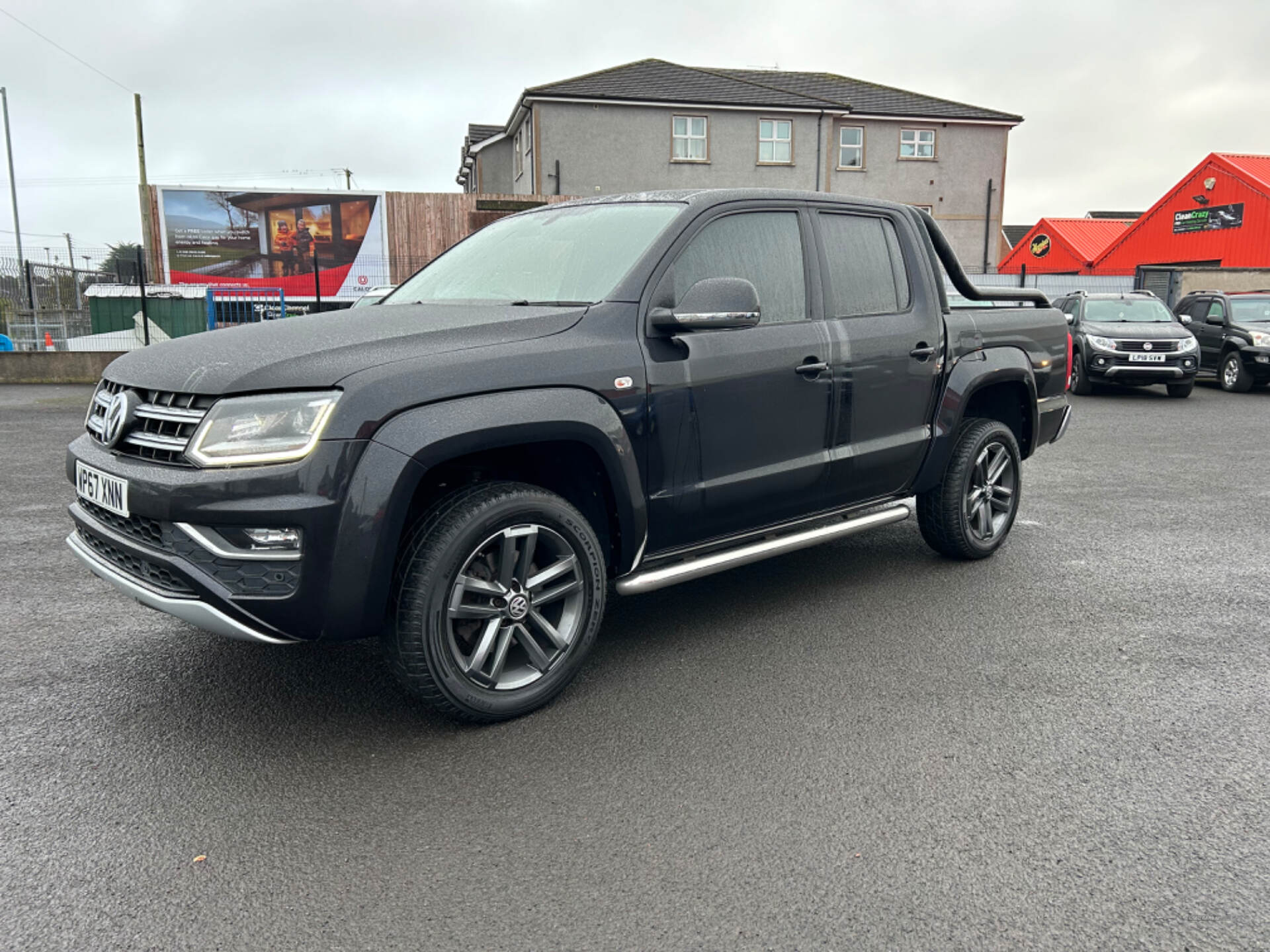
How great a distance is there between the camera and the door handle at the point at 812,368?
4.13 m

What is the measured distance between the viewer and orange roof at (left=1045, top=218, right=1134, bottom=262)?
38438 mm

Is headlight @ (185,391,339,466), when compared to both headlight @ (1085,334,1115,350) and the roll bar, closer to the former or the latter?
the roll bar

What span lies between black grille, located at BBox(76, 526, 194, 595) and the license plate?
134mm

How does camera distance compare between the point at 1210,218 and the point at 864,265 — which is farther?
the point at 1210,218

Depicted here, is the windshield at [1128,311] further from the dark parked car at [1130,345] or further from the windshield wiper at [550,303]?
the windshield wiper at [550,303]

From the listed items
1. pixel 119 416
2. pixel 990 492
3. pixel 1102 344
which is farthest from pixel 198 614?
pixel 1102 344

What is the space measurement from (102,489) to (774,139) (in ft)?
107

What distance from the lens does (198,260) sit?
2884cm

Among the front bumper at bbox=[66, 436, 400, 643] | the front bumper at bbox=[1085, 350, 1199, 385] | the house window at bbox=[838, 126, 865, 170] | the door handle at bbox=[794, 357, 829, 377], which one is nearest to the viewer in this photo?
the front bumper at bbox=[66, 436, 400, 643]

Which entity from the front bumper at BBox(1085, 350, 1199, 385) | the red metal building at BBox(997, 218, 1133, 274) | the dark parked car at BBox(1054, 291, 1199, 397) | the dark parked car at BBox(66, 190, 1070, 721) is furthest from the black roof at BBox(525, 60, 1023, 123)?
the dark parked car at BBox(66, 190, 1070, 721)

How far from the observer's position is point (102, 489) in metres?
3.22

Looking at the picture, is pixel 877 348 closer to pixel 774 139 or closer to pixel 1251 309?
pixel 1251 309

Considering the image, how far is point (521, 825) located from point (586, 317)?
175cm

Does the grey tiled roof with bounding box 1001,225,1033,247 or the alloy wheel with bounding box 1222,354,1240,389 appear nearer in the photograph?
the alloy wheel with bounding box 1222,354,1240,389
